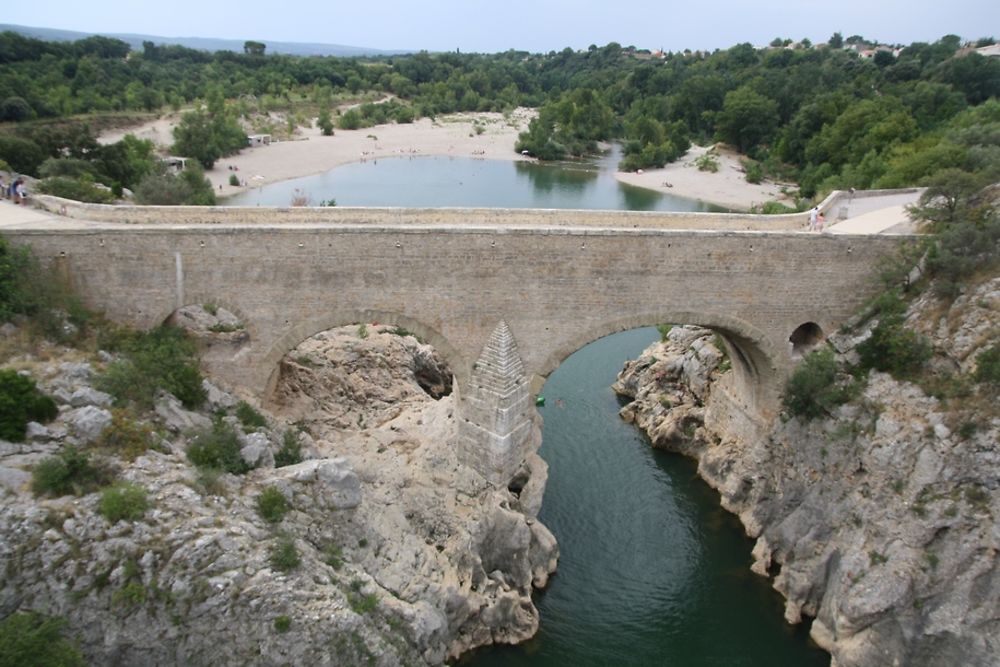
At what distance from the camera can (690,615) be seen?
16703mm

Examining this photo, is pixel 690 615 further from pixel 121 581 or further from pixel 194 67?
pixel 194 67

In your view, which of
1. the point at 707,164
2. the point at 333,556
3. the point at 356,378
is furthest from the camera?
the point at 707,164

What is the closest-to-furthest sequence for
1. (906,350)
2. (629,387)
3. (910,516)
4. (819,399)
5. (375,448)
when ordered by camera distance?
(910,516)
(906,350)
(819,399)
(375,448)
(629,387)

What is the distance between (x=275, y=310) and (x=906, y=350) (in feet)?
46.4

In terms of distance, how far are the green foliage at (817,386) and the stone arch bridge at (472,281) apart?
861 millimetres

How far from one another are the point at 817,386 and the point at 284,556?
496 inches

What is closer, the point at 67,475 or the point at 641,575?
the point at 67,475

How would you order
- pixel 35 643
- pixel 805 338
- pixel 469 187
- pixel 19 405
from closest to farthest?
pixel 35 643 → pixel 19 405 → pixel 805 338 → pixel 469 187

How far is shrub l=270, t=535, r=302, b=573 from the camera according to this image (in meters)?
11.7

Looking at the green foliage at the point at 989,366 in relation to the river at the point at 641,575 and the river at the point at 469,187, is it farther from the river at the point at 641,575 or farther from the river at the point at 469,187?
the river at the point at 469,187

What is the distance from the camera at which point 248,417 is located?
15.3m

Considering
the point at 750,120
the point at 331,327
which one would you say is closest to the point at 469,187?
the point at 750,120

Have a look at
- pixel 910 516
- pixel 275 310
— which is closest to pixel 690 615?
pixel 910 516

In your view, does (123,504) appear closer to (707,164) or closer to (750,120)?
(707,164)
